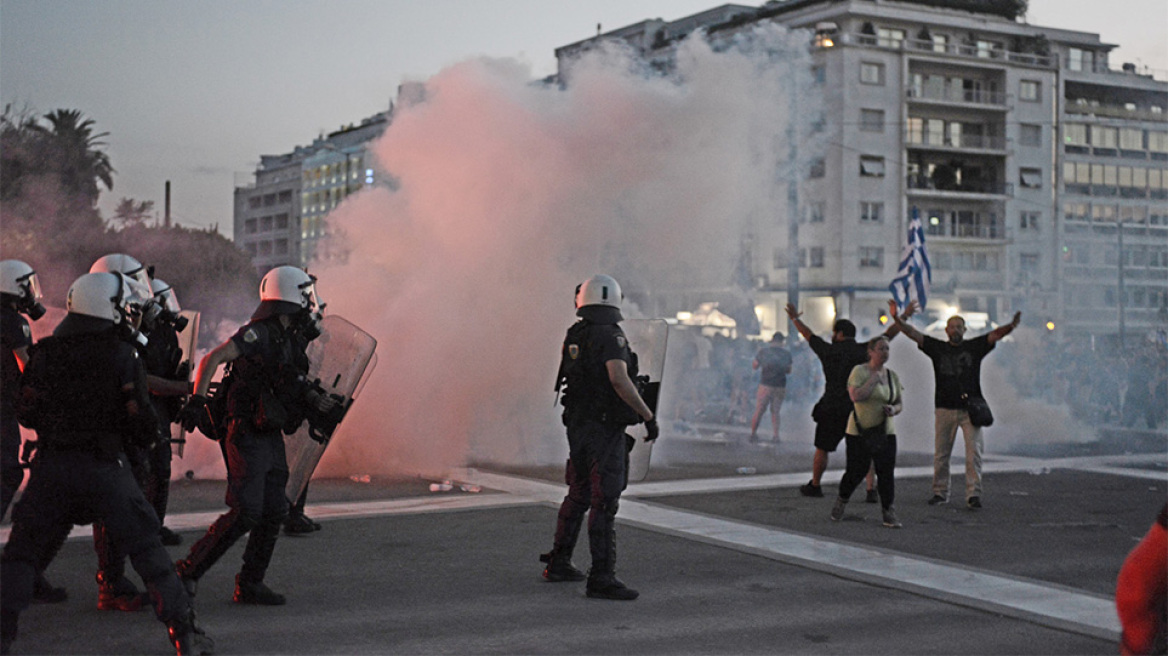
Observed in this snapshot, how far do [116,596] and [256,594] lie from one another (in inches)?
28.3

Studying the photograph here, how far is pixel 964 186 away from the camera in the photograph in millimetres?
65625

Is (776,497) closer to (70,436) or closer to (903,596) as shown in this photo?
(903,596)

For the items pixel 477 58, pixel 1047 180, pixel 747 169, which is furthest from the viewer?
pixel 1047 180

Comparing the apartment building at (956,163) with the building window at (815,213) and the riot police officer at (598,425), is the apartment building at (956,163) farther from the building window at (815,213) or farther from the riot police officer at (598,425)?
the riot police officer at (598,425)

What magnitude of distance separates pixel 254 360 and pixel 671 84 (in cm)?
978

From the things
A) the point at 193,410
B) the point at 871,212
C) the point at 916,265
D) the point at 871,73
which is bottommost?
the point at 193,410

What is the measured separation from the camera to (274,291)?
6.62 metres

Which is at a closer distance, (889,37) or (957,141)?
(889,37)

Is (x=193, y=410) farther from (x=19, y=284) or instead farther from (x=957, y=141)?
(x=957, y=141)

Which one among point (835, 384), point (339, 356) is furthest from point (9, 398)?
point (835, 384)

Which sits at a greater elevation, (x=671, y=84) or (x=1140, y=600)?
(x=671, y=84)

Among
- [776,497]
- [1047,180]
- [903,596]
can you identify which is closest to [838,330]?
[776,497]

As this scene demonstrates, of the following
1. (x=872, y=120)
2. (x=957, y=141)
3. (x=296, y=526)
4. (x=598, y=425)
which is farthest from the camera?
(x=957, y=141)

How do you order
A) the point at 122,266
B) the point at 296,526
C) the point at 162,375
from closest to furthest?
the point at 162,375, the point at 122,266, the point at 296,526
